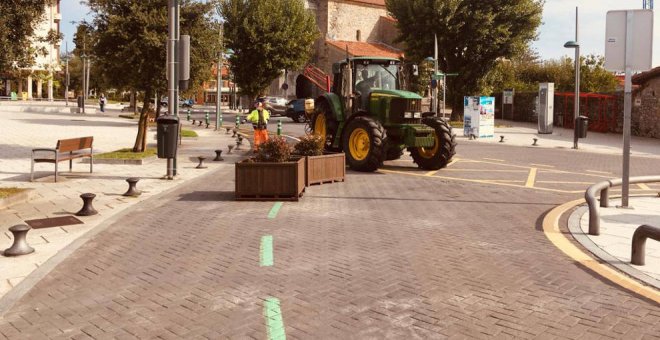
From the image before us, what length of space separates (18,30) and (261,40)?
40.0 meters

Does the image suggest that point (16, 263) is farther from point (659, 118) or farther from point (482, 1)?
point (482, 1)

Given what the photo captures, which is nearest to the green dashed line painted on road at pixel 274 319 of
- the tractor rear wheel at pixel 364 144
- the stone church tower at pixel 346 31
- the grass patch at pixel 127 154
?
the tractor rear wheel at pixel 364 144

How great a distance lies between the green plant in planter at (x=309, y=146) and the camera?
12578 mm

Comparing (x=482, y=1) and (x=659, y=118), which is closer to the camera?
(x=659, y=118)

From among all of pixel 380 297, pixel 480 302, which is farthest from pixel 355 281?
pixel 480 302

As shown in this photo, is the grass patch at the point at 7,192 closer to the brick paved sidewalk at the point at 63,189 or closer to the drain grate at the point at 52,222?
the brick paved sidewalk at the point at 63,189

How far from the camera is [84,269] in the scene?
253 inches

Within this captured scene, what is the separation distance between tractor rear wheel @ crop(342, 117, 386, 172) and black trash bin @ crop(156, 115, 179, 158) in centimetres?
448

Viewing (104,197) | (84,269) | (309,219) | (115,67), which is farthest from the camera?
(115,67)

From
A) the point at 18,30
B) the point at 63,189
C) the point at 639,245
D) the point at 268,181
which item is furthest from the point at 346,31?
the point at 639,245

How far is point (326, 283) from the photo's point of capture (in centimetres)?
588

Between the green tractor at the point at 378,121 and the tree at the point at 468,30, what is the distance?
23.8 meters

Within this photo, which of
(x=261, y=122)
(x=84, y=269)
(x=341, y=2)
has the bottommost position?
(x=84, y=269)

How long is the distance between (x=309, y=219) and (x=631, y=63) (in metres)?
5.65
